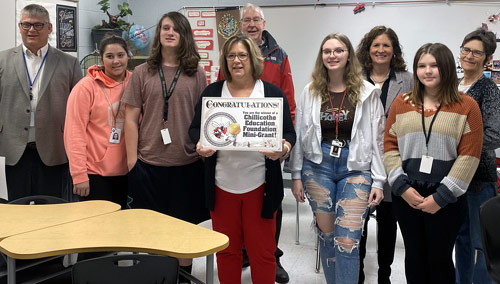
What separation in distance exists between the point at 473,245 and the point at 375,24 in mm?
3179

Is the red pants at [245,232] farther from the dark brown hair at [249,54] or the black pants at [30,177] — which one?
the black pants at [30,177]

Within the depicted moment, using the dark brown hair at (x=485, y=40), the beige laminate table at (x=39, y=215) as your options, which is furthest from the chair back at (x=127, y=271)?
the dark brown hair at (x=485, y=40)

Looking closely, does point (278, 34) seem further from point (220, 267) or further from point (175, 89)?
point (220, 267)

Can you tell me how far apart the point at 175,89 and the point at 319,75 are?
871mm

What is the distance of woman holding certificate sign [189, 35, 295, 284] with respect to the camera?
2461mm

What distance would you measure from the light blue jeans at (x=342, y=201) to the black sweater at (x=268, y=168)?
223 mm

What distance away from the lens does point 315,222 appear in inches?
106

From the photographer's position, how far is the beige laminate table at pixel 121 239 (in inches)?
72.3

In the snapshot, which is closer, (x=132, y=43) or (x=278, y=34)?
(x=278, y=34)

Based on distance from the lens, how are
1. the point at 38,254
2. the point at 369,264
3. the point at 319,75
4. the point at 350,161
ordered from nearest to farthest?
1. the point at 38,254
2. the point at 350,161
3. the point at 319,75
4. the point at 369,264

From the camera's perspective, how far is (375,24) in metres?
5.18

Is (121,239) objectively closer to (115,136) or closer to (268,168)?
(268,168)

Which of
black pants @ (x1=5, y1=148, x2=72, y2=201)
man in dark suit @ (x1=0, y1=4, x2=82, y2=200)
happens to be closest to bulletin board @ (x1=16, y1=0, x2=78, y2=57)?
man in dark suit @ (x1=0, y1=4, x2=82, y2=200)

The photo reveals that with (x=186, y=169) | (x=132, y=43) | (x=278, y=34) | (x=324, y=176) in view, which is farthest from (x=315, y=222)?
(x=132, y=43)
